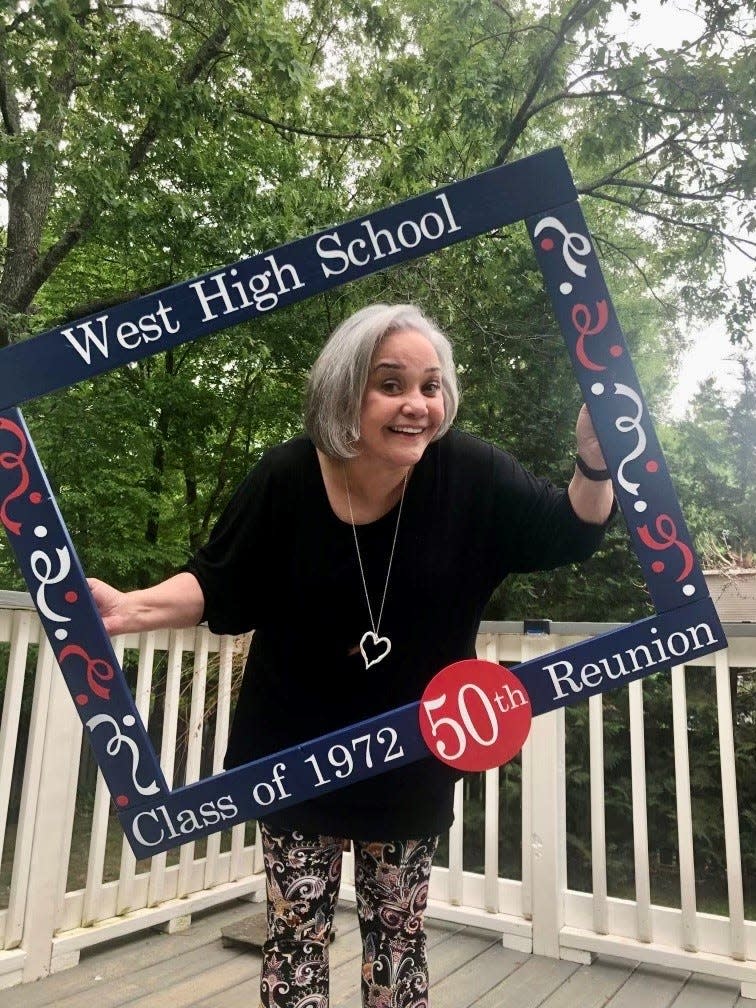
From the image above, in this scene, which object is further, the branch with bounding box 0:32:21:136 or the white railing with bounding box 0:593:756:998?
the branch with bounding box 0:32:21:136

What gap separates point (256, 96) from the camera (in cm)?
545

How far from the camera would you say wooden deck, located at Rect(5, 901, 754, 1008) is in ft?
5.99

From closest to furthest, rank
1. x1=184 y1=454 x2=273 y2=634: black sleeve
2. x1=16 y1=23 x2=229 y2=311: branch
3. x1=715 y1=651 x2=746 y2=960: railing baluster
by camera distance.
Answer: x1=184 y1=454 x2=273 y2=634: black sleeve
x1=715 y1=651 x2=746 y2=960: railing baluster
x1=16 y1=23 x2=229 y2=311: branch

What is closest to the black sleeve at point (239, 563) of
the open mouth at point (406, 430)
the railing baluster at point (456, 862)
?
the open mouth at point (406, 430)

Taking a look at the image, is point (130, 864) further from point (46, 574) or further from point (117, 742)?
point (46, 574)

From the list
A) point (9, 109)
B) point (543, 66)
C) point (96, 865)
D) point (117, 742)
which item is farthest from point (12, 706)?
point (543, 66)

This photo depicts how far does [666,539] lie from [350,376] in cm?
47

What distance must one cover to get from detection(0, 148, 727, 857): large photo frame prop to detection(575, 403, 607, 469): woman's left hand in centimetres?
2

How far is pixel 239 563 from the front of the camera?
1040mm

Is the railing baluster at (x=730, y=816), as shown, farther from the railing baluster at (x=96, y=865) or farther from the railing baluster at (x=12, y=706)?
the railing baluster at (x=12, y=706)

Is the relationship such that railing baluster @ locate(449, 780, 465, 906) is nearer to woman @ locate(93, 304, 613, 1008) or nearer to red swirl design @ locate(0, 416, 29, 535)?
→ woman @ locate(93, 304, 613, 1008)

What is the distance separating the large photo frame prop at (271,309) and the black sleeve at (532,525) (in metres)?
0.08

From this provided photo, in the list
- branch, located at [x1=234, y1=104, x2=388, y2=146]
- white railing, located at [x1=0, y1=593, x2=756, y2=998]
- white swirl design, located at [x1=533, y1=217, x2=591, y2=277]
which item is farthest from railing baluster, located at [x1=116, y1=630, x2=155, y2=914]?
→ branch, located at [x1=234, y1=104, x2=388, y2=146]

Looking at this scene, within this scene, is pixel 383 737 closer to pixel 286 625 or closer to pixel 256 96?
pixel 286 625
